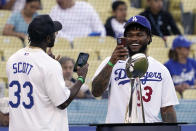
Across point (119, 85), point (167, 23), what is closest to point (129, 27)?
point (119, 85)

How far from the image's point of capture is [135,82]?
4.20 m

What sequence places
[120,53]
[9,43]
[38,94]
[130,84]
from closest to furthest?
[38,94], [120,53], [130,84], [9,43]

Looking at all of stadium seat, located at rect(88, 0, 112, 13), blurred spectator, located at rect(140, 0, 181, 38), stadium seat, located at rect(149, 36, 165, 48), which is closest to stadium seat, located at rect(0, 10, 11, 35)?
stadium seat, located at rect(88, 0, 112, 13)

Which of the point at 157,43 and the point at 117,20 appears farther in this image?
the point at 117,20

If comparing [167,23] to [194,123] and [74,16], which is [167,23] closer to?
[74,16]

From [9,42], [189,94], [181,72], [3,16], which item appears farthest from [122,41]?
[3,16]

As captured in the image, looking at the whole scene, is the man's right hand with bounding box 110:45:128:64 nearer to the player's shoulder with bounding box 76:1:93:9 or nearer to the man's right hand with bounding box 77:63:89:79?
the man's right hand with bounding box 77:63:89:79

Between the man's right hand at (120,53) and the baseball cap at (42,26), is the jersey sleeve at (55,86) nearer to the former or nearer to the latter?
the baseball cap at (42,26)

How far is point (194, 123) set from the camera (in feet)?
22.4

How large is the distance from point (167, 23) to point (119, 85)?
5.58 meters

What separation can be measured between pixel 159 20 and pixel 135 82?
621cm

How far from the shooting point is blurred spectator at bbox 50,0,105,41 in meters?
9.84

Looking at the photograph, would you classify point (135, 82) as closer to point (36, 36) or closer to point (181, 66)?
Result: point (36, 36)

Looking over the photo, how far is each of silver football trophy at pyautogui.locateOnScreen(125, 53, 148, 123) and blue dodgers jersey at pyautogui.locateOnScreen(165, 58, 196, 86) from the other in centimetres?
419
